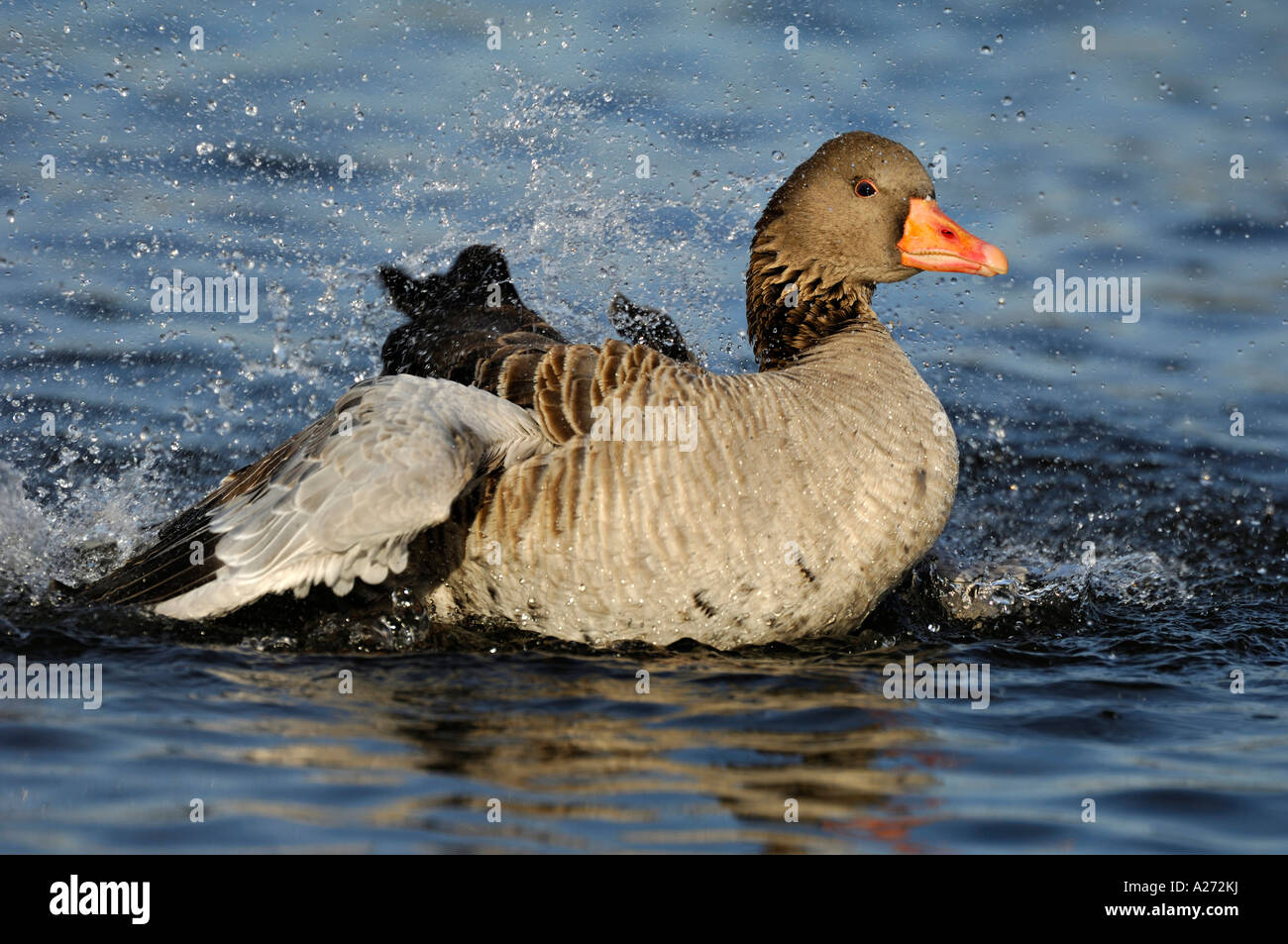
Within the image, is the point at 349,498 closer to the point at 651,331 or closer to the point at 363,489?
the point at 363,489

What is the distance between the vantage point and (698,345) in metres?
10.9

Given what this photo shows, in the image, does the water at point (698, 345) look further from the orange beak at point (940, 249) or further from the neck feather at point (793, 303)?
the orange beak at point (940, 249)

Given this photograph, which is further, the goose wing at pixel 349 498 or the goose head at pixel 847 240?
the goose head at pixel 847 240

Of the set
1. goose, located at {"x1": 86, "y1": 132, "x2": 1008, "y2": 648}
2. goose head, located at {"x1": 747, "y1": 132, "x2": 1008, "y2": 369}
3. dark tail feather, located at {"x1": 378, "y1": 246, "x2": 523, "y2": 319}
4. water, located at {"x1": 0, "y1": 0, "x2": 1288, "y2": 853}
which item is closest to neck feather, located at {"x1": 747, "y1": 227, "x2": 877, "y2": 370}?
→ goose head, located at {"x1": 747, "y1": 132, "x2": 1008, "y2": 369}

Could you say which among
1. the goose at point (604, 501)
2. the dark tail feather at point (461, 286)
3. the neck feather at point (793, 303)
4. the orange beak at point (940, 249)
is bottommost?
the goose at point (604, 501)

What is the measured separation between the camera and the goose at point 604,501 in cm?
Result: 626

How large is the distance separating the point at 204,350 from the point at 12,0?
536 cm

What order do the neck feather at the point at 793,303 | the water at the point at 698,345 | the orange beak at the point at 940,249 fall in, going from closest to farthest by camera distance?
the water at the point at 698,345
the orange beak at the point at 940,249
the neck feather at the point at 793,303

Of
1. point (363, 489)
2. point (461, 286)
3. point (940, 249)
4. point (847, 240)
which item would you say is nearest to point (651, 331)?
point (461, 286)

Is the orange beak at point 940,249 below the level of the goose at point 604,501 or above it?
above

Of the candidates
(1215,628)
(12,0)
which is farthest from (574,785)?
(12,0)

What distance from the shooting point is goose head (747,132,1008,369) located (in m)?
7.37

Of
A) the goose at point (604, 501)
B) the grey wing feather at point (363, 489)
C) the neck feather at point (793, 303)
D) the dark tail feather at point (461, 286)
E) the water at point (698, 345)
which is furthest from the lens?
the dark tail feather at point (461, 286)

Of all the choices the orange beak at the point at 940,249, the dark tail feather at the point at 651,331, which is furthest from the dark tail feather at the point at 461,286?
the orange beak at the point at 940,249
